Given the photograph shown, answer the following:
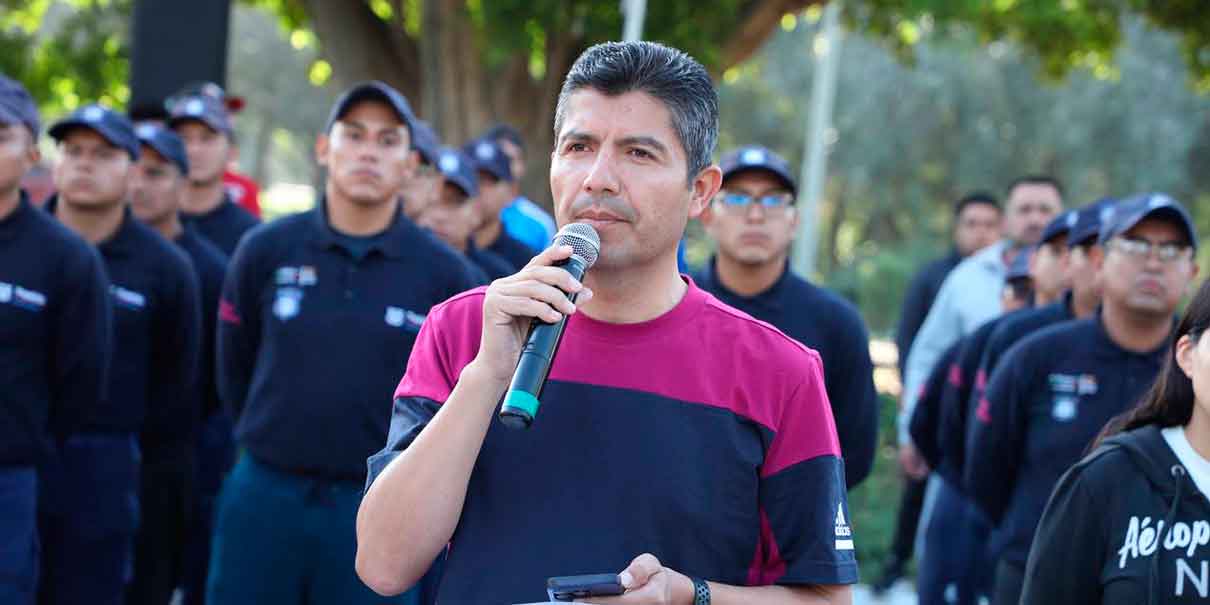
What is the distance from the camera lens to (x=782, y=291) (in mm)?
6027

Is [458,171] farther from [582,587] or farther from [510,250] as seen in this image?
[582,587]

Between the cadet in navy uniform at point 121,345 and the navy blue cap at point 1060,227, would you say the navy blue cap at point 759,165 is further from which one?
the cadet in navy uniform at point 121,345

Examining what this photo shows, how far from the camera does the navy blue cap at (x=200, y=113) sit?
837cm

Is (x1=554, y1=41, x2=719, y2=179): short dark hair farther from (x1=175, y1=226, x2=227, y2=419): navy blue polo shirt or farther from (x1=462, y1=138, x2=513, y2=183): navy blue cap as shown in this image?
(x1=462, y1=138, x2=513, y2=183): navy blue cap

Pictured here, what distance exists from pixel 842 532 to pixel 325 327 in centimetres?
304

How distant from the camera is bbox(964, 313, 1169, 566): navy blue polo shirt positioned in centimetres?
571

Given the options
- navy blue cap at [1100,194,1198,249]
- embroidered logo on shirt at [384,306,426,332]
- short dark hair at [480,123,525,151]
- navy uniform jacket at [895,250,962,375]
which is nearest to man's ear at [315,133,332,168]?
embroidered logo on shirt at [384,306,426,332]

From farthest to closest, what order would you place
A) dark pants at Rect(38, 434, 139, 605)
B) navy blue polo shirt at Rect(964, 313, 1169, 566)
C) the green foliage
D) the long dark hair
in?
1. the green foliage
2. dark pants at Rect(38, 434, 139, 605)
3. navy blue polo shirt at Rect(964, 313, 1169, 566)
4. the long dark hair

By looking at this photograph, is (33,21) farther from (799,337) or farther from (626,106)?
(626,106)

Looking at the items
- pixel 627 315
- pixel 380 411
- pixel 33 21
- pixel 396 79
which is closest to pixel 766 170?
pixel 380 411

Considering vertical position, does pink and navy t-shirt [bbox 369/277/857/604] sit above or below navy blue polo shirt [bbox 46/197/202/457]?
below

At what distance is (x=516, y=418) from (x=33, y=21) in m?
15.8

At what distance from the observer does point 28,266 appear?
5.75m

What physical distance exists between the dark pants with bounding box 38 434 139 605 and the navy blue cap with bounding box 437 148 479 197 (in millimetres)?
2142
